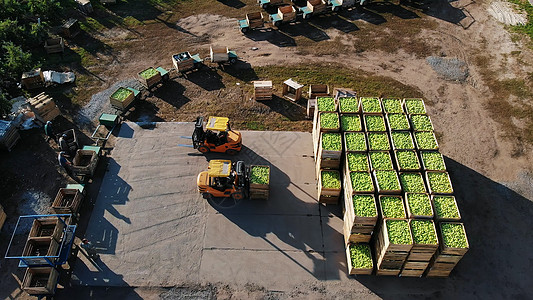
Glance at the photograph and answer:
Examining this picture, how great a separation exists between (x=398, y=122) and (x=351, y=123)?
2.34 meters

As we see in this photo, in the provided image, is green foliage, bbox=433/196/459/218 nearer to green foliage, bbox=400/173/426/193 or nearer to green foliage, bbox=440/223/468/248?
green foliage, bbox=440/223/468/248

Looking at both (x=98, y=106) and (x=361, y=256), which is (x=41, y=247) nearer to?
(x=98, y=106)

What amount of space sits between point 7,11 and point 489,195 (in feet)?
117

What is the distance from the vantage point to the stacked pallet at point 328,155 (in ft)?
59.5

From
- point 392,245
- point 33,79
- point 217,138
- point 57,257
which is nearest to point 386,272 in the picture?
point 392,245

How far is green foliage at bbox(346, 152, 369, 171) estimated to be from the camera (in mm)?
17234

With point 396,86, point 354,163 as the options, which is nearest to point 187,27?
point 396,86

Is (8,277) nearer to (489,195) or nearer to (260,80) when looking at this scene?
(260,80)

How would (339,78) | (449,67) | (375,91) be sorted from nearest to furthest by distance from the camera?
(375,91)
(339,78)
(449,67)

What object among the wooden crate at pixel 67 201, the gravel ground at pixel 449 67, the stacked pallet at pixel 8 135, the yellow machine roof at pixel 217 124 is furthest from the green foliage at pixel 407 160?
the stacked pallet at pixel 8 135

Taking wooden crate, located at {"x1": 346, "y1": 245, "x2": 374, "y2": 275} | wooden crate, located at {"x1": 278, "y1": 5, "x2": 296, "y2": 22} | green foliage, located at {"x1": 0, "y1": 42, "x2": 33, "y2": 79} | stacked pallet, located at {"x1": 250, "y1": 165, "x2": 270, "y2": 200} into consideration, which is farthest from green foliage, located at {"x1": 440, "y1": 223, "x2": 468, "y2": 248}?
green foliage, located at {"x1": 0, "y1": 42, "x2": 33, "y2": 79}

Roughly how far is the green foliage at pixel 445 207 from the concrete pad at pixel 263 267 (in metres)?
5.48

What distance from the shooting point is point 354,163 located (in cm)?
1738

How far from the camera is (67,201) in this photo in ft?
62.1
